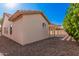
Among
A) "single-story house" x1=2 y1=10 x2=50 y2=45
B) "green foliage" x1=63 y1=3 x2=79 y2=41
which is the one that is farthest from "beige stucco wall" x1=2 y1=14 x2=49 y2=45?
"green foliage" x1=63 y1=3 x2=79 y2=41

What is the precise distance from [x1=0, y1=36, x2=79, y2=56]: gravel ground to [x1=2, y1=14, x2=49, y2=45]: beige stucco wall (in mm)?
78

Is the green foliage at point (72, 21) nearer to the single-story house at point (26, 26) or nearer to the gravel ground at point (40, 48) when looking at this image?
the gravel ground at point (40, 48)

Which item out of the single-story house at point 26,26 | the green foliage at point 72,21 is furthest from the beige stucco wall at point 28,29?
the green foliage at point 72,21

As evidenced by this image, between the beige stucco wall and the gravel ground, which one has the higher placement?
the beige stucco wall

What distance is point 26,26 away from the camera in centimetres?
505

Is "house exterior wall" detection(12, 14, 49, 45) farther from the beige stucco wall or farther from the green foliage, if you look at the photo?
the green foliage

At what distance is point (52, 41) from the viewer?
515 centimetres

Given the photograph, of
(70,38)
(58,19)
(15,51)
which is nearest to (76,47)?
(70,38)

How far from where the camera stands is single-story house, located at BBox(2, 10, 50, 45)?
5035 millimetres

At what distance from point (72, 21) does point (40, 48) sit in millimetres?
640

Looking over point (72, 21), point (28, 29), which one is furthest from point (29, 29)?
point (72, 21)

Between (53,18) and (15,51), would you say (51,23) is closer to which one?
(53,18)

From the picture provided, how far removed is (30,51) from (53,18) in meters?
0.61

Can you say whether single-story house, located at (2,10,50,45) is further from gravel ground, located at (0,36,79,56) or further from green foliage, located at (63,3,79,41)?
green foliage, located at (63,3,79,41)
